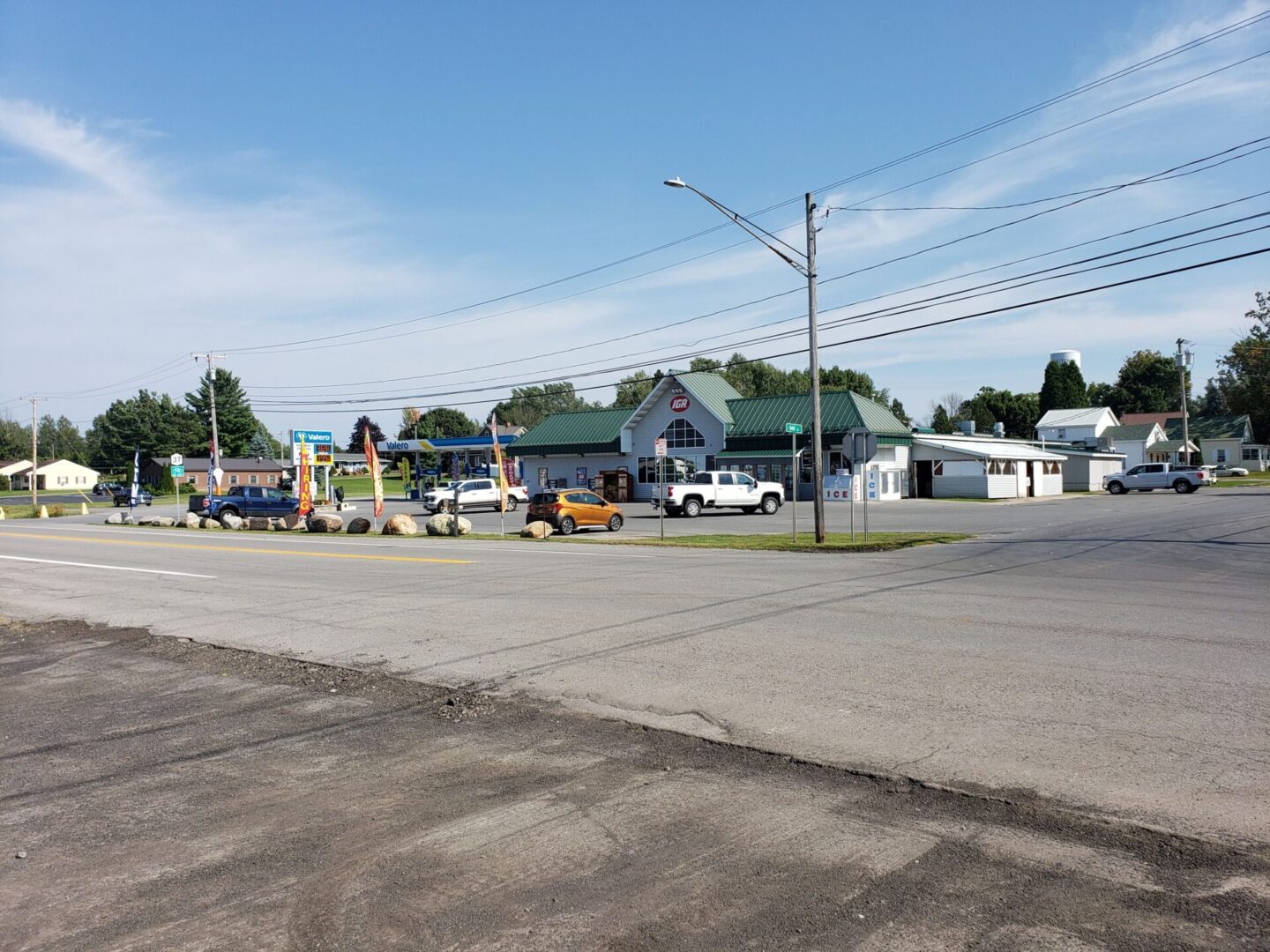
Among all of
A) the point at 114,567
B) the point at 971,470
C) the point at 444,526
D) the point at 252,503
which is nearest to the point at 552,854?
the point at 114,567

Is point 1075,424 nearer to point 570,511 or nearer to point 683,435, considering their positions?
point 683,435

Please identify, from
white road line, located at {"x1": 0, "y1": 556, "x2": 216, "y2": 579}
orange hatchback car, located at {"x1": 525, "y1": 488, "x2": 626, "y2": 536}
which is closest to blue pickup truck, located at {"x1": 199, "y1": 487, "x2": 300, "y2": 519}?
orange hatchback car, located at {"x1": 525, "y1": 488, "x2": 626, "y2": 536}

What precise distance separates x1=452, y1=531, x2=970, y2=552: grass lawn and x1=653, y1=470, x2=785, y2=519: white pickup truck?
33.5ft

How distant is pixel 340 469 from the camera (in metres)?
138

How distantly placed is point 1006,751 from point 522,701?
3790 millimetres

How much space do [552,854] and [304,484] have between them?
3765 centimetres

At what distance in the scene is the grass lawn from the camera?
23.3m

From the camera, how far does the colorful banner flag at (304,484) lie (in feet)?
129

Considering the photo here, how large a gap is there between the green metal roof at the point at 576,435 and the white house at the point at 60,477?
91.0 m

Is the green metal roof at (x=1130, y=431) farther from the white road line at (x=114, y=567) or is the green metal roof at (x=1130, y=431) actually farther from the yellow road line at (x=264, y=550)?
the white road line at (x=114, y=567)

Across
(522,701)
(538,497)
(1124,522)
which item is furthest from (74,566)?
(1124,522)

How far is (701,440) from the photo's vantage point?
56.7 meters

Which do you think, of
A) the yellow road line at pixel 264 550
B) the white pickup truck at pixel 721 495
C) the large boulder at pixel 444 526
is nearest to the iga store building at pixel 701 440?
the white pickup truck at pixel 721 495

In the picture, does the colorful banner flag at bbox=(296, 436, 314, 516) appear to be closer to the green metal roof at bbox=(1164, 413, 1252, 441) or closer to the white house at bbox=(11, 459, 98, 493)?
the green metal roof at bbox=(1164, 413, 1252, 441)
